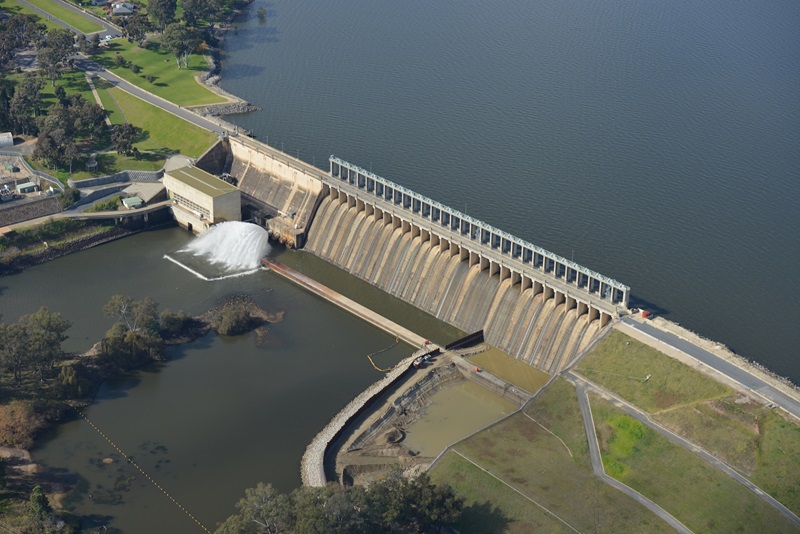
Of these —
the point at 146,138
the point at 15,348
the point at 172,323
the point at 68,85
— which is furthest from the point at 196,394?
the point at 68,85

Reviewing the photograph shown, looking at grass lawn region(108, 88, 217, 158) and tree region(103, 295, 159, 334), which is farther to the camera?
grass lawn region(108, 88, 217, 158)

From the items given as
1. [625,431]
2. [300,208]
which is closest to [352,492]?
[625,431]

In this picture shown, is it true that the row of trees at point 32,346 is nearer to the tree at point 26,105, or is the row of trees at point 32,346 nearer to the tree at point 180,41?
the tree at point 26,105

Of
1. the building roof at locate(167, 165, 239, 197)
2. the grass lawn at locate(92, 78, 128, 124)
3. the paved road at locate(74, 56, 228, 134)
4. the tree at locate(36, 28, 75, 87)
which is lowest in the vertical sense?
the building roof at locate(167, 165, 239, 197)

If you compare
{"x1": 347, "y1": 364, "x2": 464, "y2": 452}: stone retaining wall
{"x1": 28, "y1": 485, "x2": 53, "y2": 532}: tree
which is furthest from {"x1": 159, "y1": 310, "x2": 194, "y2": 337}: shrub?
{"x1": 28, "y1": 485, "x2": 53, "y2": 532}: tree

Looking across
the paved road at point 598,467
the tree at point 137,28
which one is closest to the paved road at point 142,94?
the tree at point 137,28

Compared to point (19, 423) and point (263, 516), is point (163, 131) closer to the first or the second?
point (19, 423)

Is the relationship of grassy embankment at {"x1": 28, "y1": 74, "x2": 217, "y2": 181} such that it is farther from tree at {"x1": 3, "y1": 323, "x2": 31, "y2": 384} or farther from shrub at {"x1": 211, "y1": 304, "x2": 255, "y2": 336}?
tree at {"x1": 3, "y1": 323, "x2": 31, "y2": 384}
